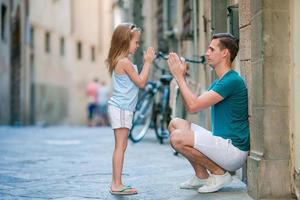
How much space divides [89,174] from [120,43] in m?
1.71

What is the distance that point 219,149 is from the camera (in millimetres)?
4762

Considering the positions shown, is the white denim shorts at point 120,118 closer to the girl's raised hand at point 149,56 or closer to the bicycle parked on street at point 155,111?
the girl's raised hand at point 149,56

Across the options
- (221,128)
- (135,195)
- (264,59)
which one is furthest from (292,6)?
(135,195)

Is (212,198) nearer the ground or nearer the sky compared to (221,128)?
nearer the ground

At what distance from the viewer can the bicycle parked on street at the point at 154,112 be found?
9.90 metres

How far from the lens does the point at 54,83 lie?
3062 cm

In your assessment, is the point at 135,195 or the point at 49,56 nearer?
the point at 135,195

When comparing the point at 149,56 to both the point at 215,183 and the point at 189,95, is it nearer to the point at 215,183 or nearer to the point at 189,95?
the point at 189,95

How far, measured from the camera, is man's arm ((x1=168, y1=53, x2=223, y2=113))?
470 cm

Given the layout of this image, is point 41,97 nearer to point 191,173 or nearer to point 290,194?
point 191,173

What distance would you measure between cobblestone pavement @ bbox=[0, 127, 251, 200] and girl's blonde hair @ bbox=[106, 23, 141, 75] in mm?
1016

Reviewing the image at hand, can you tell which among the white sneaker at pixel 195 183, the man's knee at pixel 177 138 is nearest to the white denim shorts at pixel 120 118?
the man's knee at pixel 177 138

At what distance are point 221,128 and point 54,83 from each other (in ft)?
85.9

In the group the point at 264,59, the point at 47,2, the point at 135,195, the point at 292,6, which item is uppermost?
the point at 47,2
